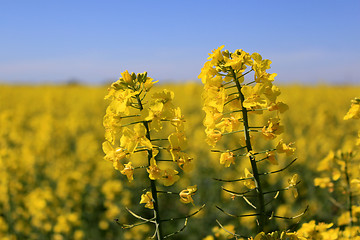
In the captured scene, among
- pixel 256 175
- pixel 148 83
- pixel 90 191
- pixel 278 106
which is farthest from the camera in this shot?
pixel 90 191

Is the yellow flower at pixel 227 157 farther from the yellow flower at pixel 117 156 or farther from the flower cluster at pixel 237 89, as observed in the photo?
the yellow flower at pixel 117 156

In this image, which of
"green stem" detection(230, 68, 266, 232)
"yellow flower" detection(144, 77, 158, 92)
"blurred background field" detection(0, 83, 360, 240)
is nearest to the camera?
"green stem" detection(230, 68, 266, 232)

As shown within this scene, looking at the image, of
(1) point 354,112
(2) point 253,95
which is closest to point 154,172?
(2) point 253,95

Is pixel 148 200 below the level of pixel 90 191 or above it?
above

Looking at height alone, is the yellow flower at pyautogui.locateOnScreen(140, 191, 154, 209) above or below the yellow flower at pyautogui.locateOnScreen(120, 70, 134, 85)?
below

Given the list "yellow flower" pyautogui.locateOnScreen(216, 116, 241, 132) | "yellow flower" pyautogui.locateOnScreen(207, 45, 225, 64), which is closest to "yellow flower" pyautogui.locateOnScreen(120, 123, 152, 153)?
"yellow flower" pyautogui.locateOnScreen(216, 116, 241, 132)

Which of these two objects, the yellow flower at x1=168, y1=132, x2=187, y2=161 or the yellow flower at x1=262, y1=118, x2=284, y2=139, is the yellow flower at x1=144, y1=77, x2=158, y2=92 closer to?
the yellow flower at x1=168, y1=132, x2=187, y2=161

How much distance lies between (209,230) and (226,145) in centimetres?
506

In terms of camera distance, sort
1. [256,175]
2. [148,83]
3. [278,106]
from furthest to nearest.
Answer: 1. [148,83]
2. [278,106]
3. [256,175]

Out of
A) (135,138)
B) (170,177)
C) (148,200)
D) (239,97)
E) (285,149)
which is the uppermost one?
(239,97)

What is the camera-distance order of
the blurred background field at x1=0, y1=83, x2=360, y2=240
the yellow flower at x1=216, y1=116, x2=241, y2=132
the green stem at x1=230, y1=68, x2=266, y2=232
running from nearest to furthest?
the green stem at x1=230, y1=68, x2=266, y2=232 → the yellow flower at x1=216, y1=116, x2=241, y2=132 → the blurred background field at x1=0, y1=83, x2=360, y2=240

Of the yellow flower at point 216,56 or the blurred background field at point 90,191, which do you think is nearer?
the yellow flower at point 216,56

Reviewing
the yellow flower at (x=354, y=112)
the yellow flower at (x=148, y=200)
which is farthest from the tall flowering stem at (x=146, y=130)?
the yellow flower at (x=354, y=112)

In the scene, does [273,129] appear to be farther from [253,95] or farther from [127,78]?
[127,78]
